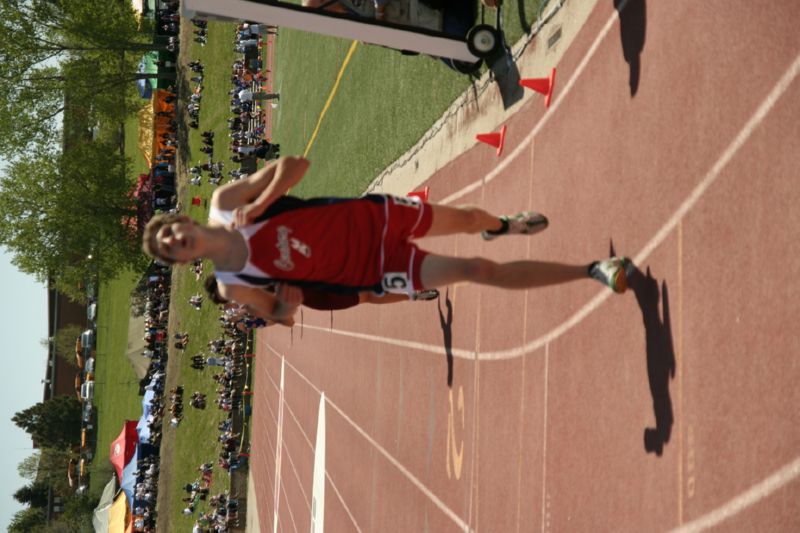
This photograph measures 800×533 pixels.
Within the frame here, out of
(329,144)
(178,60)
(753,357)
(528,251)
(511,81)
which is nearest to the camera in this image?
(753,357)

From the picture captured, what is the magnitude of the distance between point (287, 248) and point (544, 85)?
9.51 ft

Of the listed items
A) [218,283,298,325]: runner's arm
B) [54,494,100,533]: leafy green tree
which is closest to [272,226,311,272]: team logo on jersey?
[218,283,298,325]: runner's arm

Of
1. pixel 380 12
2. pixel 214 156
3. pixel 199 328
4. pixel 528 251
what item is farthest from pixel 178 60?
pixel 528 251

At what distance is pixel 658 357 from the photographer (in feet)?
14.4

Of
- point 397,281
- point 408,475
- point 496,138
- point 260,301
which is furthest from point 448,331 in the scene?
point 260,301

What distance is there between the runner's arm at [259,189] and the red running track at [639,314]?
213 centimetres

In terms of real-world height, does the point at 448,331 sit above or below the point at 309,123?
below

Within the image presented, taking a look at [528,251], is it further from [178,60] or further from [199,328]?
[178,60]

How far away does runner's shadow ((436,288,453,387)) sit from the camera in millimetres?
7711

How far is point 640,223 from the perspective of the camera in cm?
478

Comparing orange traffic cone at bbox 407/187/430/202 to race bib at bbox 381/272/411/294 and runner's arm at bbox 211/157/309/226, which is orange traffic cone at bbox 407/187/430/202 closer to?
race bib at bbox 381/272/411/294

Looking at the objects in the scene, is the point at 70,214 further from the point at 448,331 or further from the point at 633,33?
the point at 633,33

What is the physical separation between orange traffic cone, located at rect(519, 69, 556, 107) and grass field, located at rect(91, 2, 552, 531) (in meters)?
0.93

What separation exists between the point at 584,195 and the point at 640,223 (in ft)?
2.80
